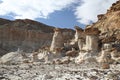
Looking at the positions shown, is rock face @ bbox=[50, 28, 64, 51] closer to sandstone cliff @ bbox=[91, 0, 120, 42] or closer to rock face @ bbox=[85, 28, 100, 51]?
sandstone cliff @ bbox=[91, 0, 120, 42]

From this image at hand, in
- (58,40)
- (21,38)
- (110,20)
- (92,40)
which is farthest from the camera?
(21,38)

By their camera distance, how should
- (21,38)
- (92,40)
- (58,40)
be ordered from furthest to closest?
1. (21,38)
2. (58,40)
3. (92,40)

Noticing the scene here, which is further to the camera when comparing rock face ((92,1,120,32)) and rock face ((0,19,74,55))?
rock face ((0,19,74,55))

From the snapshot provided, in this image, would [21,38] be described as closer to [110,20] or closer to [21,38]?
[21,38]

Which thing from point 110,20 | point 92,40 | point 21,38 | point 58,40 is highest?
point 21,38

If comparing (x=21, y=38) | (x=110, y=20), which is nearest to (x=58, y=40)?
(x=110, y=20)

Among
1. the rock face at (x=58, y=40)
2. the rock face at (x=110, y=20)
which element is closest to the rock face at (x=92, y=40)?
the rock face at (x=110, y=20)

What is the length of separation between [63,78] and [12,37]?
8857cm

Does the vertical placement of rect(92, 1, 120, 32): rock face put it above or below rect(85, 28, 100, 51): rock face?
above

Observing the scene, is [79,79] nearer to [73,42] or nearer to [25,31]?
[73,42]

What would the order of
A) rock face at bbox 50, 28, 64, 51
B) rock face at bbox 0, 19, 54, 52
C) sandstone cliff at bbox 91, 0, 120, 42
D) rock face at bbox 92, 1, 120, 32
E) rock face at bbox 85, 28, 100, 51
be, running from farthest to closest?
1. rock face at bbox 0, 19, 54, 52
2. rock face at bbox 50, 28, 64, 51
3. rock face at bbox 92, 1, 120, 32
4. sandstone cliff at bbox 91, 0, 120, 42
5. rock face at bbox 85, 28, 100, 51

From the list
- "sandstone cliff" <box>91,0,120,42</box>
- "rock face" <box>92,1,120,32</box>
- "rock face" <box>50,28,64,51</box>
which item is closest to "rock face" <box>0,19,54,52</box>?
"rock face" <box>50,28,64,51</box>

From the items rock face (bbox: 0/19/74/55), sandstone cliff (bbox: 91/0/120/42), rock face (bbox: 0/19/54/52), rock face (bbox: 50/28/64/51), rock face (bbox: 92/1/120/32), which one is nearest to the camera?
sandstone cliff (bbox: 91/0/120/42)

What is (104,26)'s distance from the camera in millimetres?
41844
